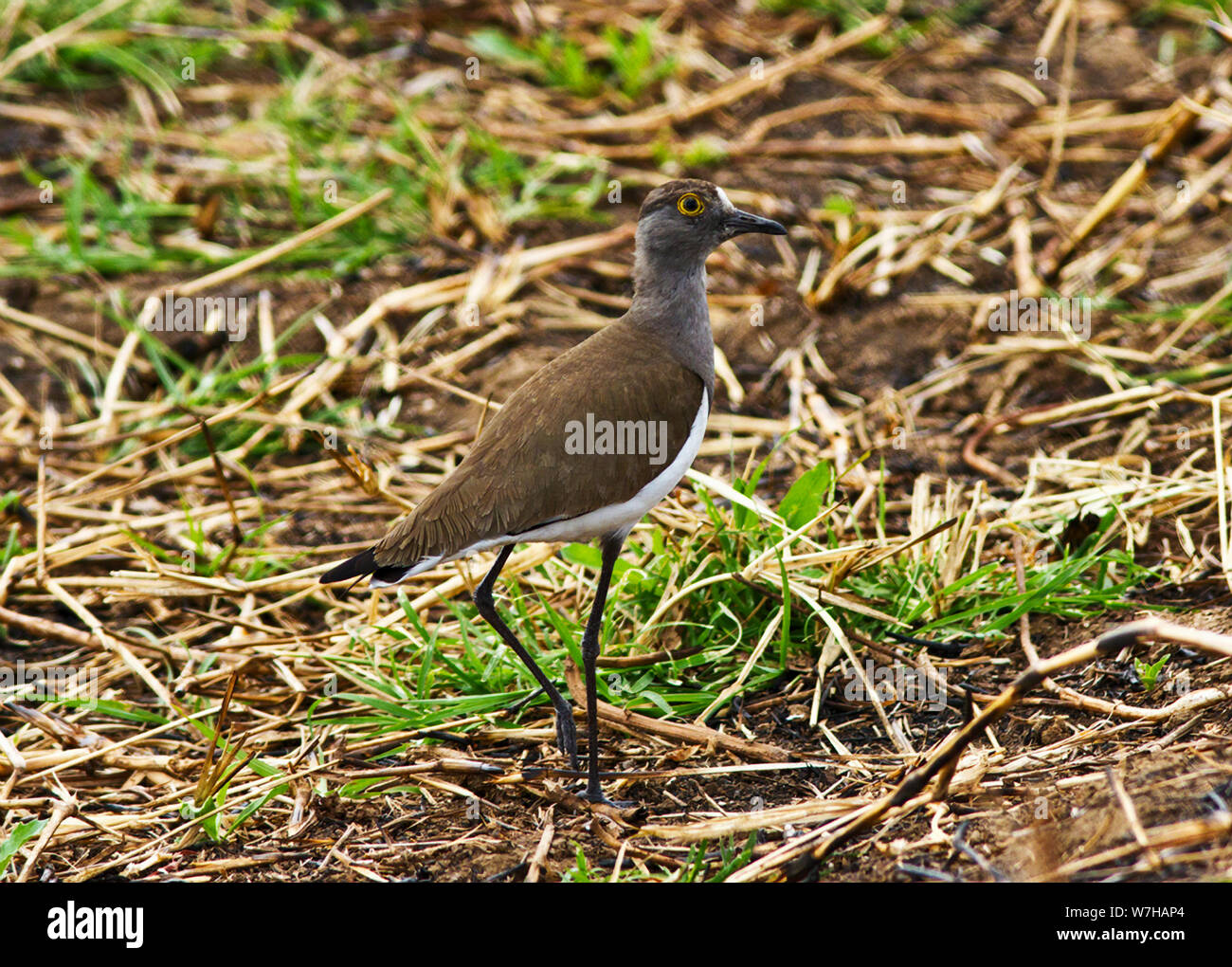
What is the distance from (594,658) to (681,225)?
1.51 meters

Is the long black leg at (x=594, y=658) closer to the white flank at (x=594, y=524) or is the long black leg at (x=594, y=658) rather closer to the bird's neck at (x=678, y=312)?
the white flank at (x=594, y=524)

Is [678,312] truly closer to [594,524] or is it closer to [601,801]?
[594,524]

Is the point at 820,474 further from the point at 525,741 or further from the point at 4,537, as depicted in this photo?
the point at 4,537

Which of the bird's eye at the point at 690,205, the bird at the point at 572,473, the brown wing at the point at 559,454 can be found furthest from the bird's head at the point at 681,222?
the brown wing at the point at 559,454

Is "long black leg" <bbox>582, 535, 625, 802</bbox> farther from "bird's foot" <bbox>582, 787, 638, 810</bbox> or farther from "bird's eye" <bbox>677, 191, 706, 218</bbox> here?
"bird's eye" <bbox>677, 191, 706, 218</bbox>

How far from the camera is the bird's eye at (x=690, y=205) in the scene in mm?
4395

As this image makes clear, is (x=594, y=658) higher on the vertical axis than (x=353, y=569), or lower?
lower

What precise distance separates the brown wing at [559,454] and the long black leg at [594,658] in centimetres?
21

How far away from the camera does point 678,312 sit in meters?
4.35

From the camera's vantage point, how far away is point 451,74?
8.12 metres

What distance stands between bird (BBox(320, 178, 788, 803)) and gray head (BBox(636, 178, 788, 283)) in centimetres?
29

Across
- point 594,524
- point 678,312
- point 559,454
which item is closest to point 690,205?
point 678,312

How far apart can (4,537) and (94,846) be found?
1.98m
